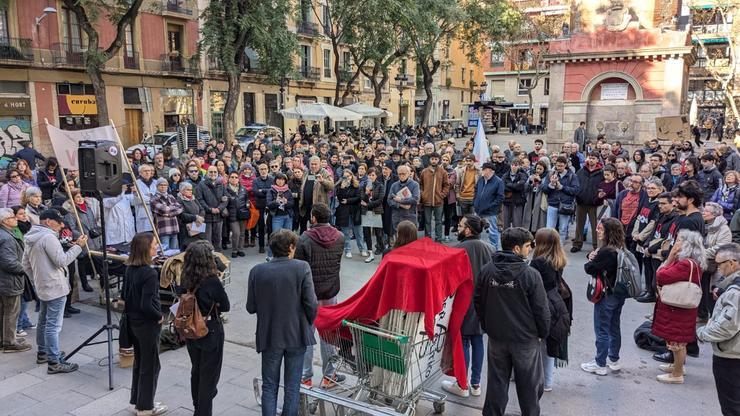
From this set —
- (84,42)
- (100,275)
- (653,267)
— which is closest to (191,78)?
(84,42)

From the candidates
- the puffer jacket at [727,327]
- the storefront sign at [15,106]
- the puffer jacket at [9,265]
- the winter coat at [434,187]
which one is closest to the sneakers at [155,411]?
the puffer jacket at [9,265]

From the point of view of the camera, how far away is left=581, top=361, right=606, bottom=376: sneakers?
5.58 m

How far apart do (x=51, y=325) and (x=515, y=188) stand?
777 centimetres

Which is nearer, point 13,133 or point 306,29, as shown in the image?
point 13,133

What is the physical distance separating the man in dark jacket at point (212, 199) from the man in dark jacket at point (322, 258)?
15.7ft

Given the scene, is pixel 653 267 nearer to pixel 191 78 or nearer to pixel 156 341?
pixel 156 341

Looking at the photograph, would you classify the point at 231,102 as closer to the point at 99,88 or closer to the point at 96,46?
the point at 99,88

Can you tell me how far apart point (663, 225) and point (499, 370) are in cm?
413

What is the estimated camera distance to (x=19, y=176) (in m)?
9.71

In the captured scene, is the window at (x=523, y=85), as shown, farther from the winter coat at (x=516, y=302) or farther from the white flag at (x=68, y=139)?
the winter coat at (x=516, y=302)

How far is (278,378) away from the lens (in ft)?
14.5

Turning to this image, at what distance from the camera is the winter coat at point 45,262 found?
5590mm

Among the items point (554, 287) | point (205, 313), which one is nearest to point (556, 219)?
point (554, 287)

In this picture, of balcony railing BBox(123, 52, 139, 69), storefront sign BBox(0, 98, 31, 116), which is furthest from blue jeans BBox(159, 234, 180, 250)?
balcony railing BBox(123, 52, 139, 69)
